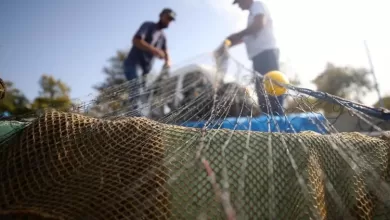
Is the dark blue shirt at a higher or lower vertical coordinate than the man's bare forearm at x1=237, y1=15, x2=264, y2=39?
higher

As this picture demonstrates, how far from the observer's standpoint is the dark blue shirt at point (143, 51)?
4.26 m

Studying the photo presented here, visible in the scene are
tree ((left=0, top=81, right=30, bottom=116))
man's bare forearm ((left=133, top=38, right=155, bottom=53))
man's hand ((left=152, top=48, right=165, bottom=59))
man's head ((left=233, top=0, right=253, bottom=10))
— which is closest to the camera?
tree ((left=0, top=81, right=30, bottom=116))

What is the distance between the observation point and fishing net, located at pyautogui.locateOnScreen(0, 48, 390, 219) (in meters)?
0.98

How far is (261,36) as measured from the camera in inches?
142

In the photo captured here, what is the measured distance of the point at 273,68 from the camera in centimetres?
353

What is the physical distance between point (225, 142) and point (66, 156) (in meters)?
0.63

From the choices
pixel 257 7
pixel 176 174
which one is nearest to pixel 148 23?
pixel 257 7

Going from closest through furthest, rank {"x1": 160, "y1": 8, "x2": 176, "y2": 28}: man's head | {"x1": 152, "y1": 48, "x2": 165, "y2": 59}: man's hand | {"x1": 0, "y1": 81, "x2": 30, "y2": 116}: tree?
1. {"x1": 0, "y1": 81, "x2": 30, "y2": 116}: tree
2. {"x1": 152, "y1": 48, "x2": 165, "y2": 59}: man's hand
3. {"x1": 160, "y1": 8, "x2": 176, "y2": 28}: man's head

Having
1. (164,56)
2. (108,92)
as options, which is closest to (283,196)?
(108,92)

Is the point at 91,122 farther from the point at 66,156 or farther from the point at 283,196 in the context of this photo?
the point at 283,196

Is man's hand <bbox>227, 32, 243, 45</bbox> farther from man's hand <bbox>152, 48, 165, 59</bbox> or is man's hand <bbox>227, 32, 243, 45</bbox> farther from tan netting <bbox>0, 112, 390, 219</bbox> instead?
tan netting <bbox>0, 112, 390, 219</bbox>

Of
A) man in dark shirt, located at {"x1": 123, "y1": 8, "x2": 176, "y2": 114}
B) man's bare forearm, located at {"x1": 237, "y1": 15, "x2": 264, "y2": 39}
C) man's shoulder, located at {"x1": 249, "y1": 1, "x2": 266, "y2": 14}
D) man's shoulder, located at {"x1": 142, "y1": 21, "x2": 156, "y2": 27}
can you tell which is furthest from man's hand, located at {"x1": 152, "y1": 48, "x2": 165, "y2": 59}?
man's shoulder, located at {"x1": 249, "y1": 1, "x2": 266, "y2": 14}

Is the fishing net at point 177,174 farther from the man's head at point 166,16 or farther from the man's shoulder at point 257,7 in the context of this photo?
the man's head at point 166,16

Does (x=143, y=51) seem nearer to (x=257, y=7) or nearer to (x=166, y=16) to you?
(x=166, y=16)
